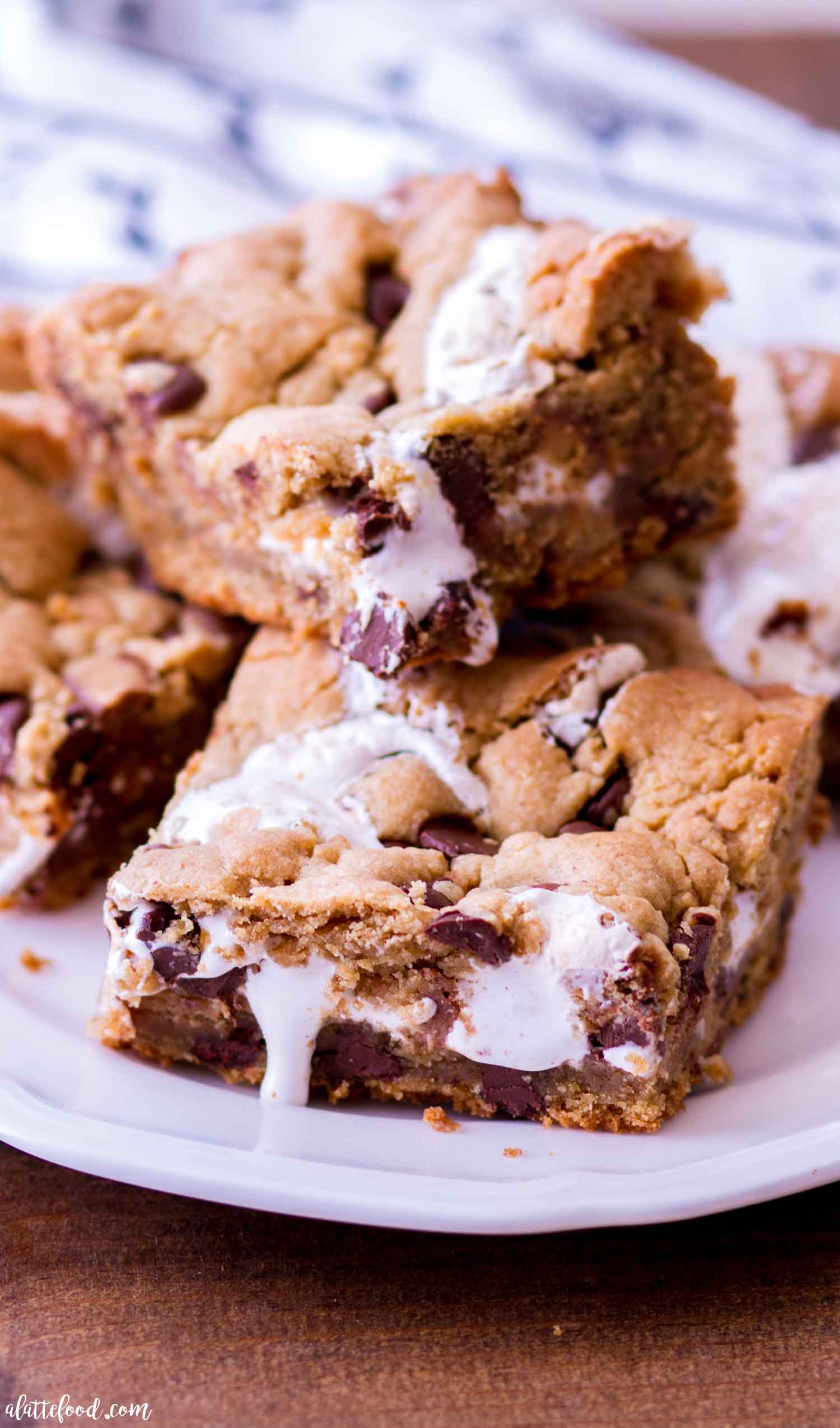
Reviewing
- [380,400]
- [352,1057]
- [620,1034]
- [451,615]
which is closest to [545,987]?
[620,1034]

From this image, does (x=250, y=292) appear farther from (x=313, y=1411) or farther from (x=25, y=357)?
(x=313, y=1411)

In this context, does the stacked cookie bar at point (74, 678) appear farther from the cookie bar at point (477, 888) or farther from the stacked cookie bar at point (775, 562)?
the stacked cookie bar at point (775, 562)

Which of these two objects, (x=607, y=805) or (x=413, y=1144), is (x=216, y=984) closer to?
(x=413, y=1144)

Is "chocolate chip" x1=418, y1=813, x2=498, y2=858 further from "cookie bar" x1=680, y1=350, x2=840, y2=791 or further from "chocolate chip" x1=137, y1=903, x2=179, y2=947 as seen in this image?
"cookie bar" x1=680, y1=350, x2=840, y2=791

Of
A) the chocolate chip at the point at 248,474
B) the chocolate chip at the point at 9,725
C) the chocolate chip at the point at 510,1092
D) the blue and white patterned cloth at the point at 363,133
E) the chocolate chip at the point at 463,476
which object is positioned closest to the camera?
the chocolate chip at the point at 510,1092

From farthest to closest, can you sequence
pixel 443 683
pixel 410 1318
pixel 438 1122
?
pixel 443 683 < pixel 438 1122 < pixel 410 1318

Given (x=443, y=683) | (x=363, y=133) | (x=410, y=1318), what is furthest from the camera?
(x=363, y=133)

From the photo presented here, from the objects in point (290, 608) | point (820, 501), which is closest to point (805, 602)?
point (820, 501)

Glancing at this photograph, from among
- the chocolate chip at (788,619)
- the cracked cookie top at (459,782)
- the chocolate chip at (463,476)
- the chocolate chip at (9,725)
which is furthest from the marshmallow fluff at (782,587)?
the chocolate chip at (9,725)

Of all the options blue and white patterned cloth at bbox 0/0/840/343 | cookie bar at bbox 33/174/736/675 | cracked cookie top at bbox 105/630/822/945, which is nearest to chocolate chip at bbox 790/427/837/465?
cookie bar at bbox 33/174/736/675
